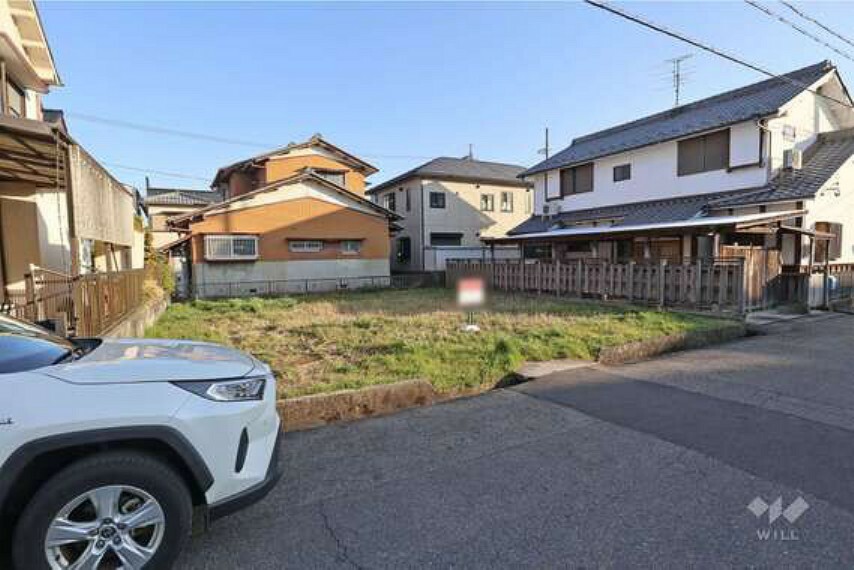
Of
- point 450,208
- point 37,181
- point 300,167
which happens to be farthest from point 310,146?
point 37,181

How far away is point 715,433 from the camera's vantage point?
12.6ft

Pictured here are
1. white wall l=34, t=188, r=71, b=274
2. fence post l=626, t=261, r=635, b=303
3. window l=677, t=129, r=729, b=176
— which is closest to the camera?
white wall l=34, t=188, r=71, b=274

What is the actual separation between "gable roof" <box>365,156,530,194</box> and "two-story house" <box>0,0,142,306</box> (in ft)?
56.1

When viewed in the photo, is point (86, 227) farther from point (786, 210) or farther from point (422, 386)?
point (786, 210)

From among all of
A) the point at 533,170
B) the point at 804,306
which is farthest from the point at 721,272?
the point at 533,170

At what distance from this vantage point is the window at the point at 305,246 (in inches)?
741

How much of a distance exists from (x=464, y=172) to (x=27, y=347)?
2534 centimetres

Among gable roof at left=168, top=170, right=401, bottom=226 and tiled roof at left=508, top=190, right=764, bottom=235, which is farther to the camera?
gable roof at left=168, top=170, right=401, bottom=226

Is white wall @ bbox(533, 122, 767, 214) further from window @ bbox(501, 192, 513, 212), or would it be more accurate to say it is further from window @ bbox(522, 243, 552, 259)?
window @ bbox(501, 192, 513, 212)

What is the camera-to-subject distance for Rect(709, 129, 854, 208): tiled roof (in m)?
11.9

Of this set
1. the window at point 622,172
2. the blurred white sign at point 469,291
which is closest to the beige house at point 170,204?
the window at point 622,172

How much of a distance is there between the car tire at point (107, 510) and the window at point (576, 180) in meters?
20.0

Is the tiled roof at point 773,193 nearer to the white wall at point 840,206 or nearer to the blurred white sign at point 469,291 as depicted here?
the white wall at point 840,206

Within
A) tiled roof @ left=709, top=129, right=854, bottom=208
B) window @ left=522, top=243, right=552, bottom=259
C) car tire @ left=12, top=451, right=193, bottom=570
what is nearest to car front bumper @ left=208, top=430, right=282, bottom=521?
car tire @ left=12, top=451, right=193, bottom=570
